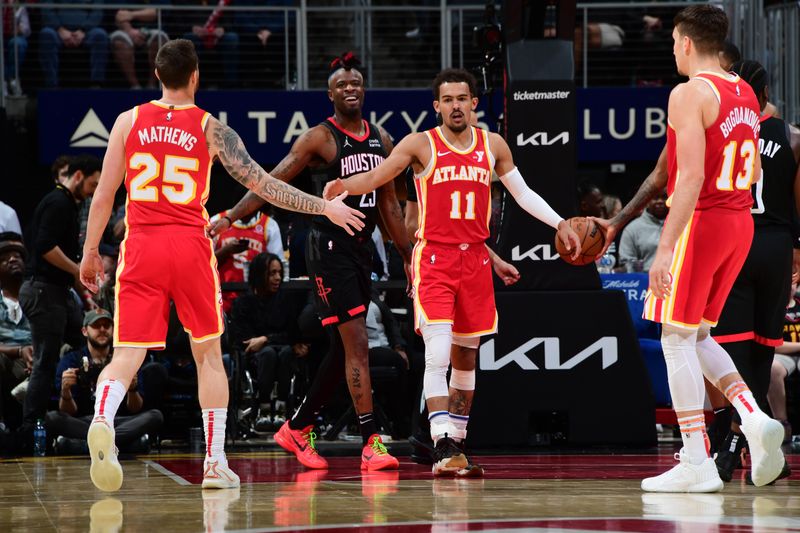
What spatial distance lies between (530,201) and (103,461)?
2940 millimetres

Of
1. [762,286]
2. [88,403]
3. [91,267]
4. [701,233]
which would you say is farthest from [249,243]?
[701,233]

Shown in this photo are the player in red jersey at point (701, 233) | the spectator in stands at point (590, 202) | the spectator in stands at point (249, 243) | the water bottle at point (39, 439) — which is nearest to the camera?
the player in red jersey at point (701, 233)

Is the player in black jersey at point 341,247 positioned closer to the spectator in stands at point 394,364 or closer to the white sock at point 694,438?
the white sock at point 694,438

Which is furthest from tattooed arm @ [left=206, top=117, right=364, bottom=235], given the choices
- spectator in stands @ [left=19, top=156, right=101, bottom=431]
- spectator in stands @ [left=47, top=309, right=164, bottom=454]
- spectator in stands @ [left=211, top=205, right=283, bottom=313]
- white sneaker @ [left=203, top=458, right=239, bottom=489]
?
spectator in stands @ [left=211, top=205, right=283, bottom=313]

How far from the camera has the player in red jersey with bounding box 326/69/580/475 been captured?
23.0 feet

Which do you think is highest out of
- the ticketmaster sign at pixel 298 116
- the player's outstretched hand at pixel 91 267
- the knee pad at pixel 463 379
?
the ticketmaster sign at pixel 298 116

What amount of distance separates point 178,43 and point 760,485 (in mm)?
3561

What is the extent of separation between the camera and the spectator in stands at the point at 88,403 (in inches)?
366

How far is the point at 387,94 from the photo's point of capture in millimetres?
13586

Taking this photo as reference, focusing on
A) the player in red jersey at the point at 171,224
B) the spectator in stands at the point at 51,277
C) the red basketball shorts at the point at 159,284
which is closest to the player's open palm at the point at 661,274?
the player in red jersey at the point at 171,224

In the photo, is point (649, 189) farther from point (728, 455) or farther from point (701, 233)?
point (728, 455)

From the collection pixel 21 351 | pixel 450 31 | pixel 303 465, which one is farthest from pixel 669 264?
pixel 450 31

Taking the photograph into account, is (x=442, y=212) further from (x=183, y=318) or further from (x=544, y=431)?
(x=544, y=431)

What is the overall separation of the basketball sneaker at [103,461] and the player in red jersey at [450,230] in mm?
1929
